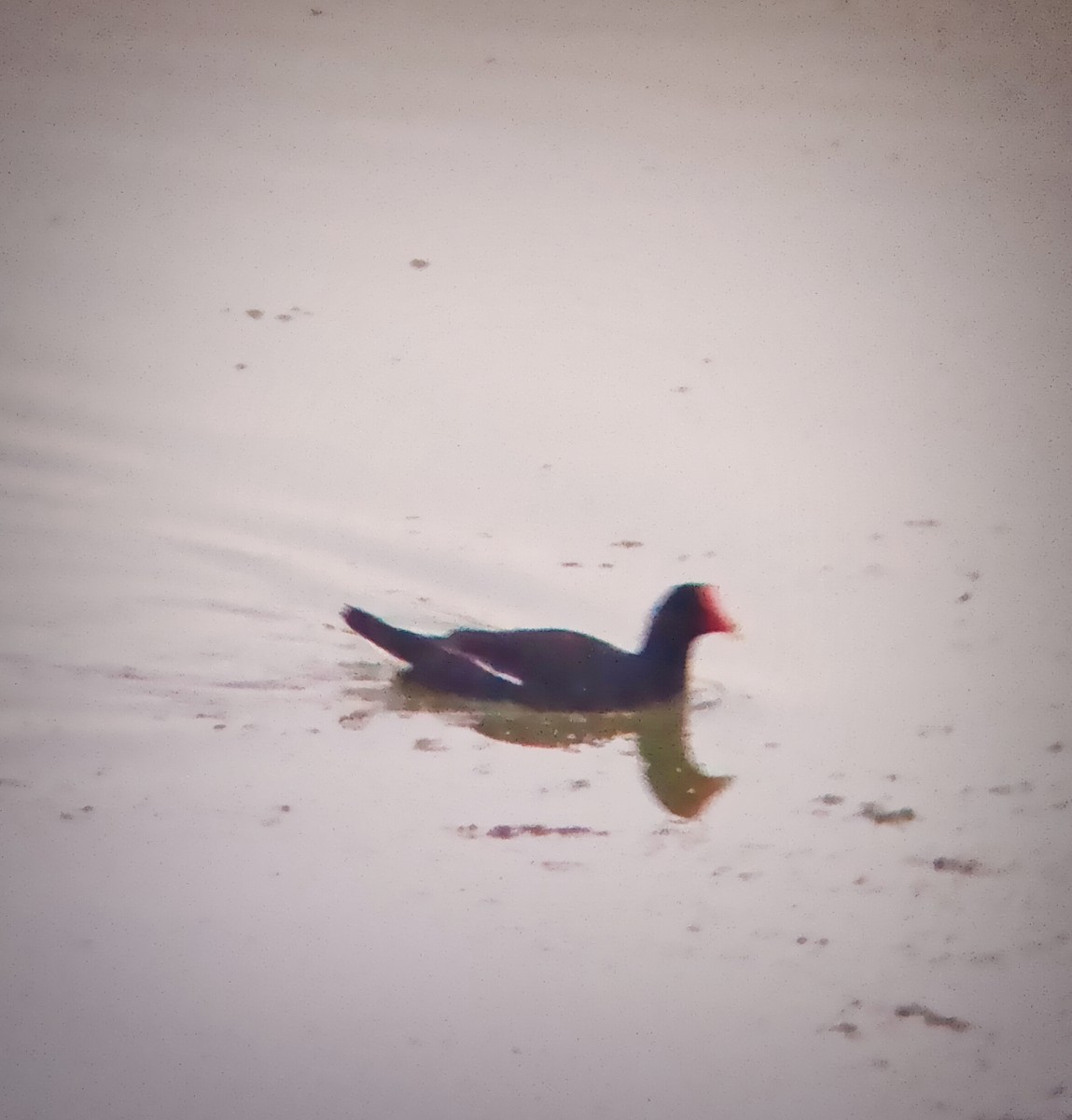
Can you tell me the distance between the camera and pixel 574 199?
0.69 m

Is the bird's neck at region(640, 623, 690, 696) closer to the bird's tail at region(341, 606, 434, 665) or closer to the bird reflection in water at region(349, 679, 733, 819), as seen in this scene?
the bird reflection in water at region(349, 679, 733, 819)

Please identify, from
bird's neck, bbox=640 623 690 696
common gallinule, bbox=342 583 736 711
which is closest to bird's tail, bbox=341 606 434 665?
common gallinule, bbox=342 583 736 711

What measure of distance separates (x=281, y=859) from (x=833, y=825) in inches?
22.2

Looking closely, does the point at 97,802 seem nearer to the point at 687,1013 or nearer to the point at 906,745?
the point at 687,1013

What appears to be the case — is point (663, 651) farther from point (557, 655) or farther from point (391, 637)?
point (391, 637)

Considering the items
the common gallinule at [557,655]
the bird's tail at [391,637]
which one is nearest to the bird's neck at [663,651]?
the common gallinule at [557,655]

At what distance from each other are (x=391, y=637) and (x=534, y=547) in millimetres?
171

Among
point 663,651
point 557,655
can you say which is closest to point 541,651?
point 557,655

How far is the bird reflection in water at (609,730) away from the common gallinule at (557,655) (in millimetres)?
15

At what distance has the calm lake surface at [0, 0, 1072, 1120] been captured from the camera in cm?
68

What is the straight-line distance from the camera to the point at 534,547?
0.70 m

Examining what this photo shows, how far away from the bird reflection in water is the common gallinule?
0.02m

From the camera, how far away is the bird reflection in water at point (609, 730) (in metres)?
→ 0.71

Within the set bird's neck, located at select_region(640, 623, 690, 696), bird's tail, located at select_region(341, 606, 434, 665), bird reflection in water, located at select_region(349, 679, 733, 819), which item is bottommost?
bird reflection in water, located at select_region(349, 679, 733, 819)
